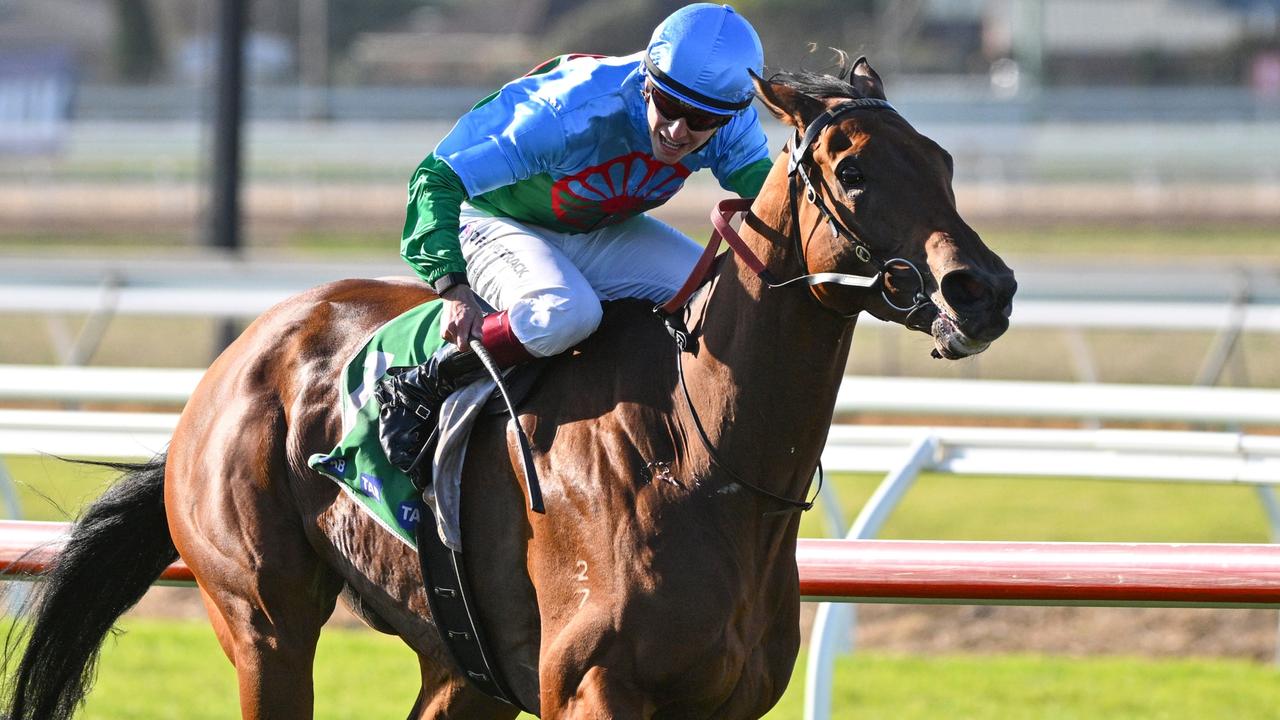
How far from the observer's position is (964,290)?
2525 mm

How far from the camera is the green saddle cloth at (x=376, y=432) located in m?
3.19

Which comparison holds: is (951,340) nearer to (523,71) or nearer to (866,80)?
(866,80)

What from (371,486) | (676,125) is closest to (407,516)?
(371,486)

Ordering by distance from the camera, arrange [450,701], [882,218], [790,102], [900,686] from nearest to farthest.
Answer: [882,218]
[790,102]
[450,701]
[900,686]

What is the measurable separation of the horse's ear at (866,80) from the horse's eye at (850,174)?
0.20 meters

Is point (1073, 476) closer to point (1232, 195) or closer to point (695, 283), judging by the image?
point (695, 283)

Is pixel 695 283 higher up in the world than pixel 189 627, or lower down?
higher up

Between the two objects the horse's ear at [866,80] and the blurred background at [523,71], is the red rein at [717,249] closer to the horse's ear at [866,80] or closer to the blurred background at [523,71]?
the horse's ear at [866,80]

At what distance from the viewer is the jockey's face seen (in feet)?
9.83

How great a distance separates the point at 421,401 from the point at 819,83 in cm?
98

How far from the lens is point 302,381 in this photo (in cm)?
346

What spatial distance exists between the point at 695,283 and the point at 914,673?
108 inches

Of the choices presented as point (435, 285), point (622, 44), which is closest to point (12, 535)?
point (435, 285)

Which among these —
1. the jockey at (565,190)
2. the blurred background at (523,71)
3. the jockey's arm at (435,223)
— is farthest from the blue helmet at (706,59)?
the blurred background at (523,71)
